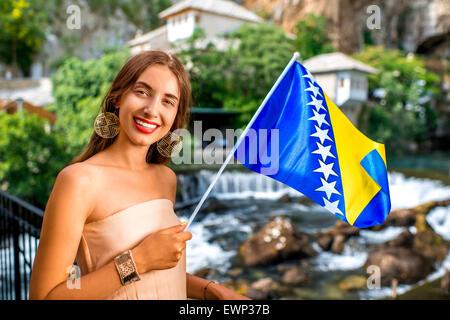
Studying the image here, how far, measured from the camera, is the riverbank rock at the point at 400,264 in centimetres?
789

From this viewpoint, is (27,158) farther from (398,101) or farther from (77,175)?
(398,101)

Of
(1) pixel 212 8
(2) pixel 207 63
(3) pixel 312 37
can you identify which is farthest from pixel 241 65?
(3) pixel 312 37

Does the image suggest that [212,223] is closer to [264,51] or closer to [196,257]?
[196,257]

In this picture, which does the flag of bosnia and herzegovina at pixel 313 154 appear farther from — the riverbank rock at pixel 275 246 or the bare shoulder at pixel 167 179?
the riverbank rock at pixel 275 246

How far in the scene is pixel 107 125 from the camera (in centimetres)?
136

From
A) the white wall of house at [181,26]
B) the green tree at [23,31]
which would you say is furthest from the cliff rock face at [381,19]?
the green tree at [23,31]

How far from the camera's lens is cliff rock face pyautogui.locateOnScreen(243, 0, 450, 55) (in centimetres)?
3262

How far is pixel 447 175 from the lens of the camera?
18.6 metres

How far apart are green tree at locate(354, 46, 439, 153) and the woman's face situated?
24.5 metres

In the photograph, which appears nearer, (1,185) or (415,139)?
(1,185)

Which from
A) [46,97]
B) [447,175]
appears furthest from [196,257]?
[46,97]

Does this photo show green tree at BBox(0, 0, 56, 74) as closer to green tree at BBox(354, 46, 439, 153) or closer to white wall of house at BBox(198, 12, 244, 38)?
white wall of house at BBox(198, 12, 244, 38)

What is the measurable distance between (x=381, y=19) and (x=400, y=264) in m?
33.3

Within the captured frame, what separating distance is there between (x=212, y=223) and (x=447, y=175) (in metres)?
13.5
